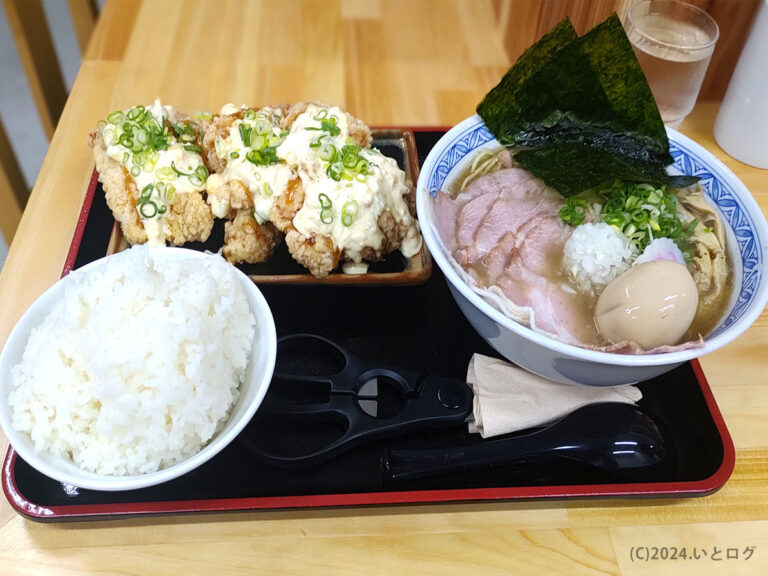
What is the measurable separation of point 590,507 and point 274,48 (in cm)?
183

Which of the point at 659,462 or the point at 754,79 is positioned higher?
the point at 754,79

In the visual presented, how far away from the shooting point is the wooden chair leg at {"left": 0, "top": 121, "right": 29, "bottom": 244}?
7.63 feet

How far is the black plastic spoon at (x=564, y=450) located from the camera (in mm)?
1118

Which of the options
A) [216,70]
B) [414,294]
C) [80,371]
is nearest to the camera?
[80,371]

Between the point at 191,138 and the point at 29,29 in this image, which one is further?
the point at 29,29

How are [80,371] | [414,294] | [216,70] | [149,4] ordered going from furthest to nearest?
[149,4], [216,70], [414,294], [80,371]

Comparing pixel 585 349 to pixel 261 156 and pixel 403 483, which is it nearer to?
pixel 403 483

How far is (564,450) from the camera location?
1133 mm

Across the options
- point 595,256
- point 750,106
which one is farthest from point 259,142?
point 750,106

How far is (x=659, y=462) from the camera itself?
45.9 inches

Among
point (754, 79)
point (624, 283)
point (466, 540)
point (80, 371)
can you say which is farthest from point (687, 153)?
point (80, 371)

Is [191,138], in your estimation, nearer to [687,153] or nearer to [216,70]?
[216,70]

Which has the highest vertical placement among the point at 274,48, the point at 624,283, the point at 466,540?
the point at 624,283

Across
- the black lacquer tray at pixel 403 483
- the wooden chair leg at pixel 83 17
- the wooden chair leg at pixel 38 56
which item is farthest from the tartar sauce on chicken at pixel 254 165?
the wooden chair leg at pixel 83 17
